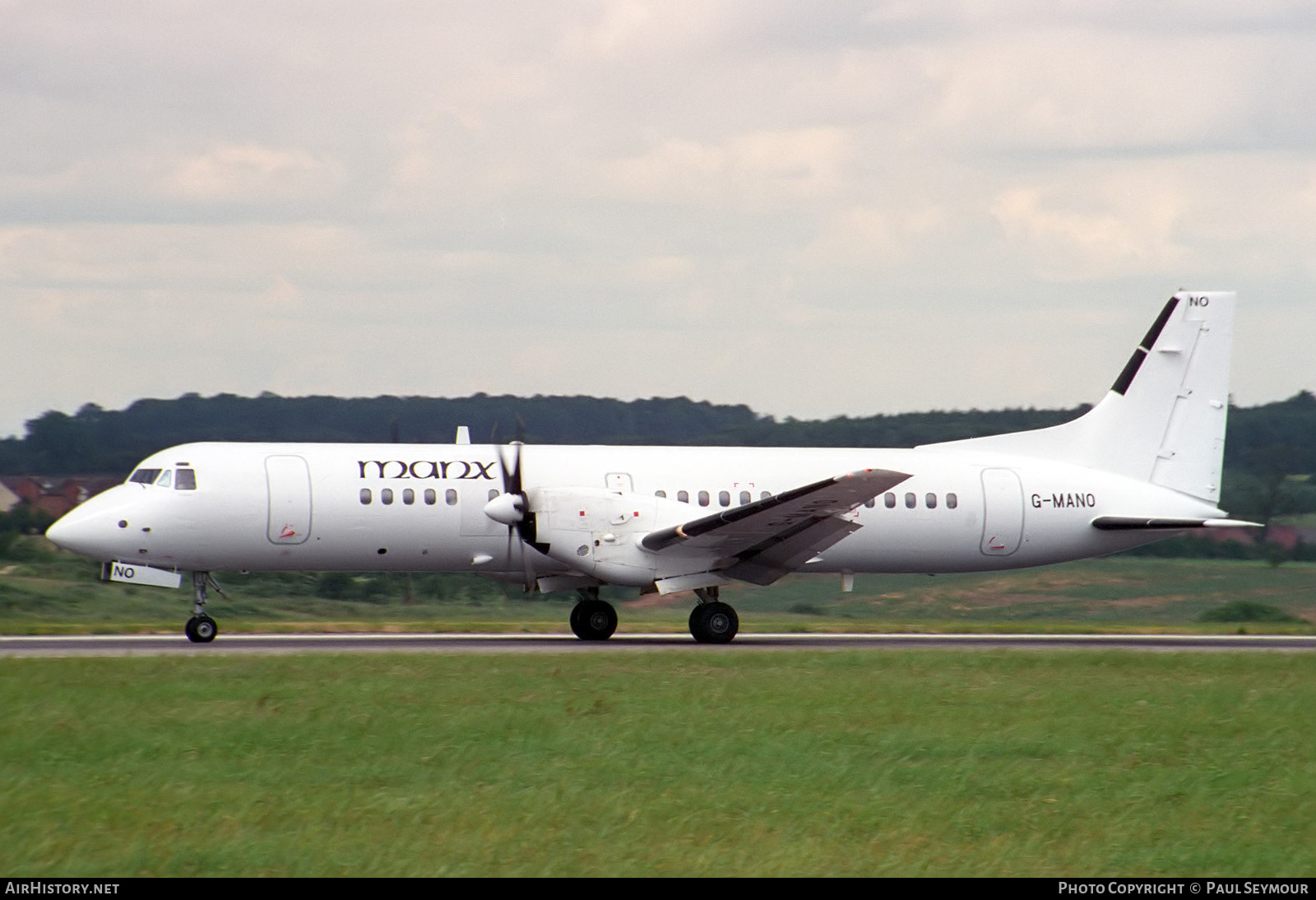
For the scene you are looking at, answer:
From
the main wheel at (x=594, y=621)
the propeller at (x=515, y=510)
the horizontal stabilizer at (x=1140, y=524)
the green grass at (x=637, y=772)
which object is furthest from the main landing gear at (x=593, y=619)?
the horizontal stabilizer at (x=1140, y=524)

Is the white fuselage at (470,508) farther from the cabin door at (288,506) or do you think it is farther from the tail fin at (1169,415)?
the tail fin at (1169,415)

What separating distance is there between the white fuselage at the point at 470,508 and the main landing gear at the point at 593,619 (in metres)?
0.99

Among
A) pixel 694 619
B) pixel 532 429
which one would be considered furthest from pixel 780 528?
pixel 532 429

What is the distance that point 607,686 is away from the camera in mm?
17000

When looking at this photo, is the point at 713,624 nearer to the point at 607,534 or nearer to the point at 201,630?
the point at 607,534

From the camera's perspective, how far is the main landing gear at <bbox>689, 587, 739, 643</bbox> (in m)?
24.1

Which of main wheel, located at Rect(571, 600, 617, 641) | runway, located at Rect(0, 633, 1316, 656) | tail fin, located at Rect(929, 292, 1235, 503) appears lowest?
runway, located at Rect(0, 633, 1316, 656)

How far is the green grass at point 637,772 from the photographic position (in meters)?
9.32

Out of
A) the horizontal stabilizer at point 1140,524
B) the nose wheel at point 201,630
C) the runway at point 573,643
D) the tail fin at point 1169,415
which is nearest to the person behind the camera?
the runway at point 573,643

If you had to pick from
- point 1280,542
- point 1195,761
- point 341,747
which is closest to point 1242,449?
point 1280,542

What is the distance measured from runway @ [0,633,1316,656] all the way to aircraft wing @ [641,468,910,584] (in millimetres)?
1352

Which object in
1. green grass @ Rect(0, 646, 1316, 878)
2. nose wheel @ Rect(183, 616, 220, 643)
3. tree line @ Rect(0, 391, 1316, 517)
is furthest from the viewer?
tree line @ Rect(0, 391, 1316, 517)

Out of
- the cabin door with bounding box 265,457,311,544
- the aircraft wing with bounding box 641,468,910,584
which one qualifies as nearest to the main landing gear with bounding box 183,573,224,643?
the cabin door with bounding box 265,457,311,544

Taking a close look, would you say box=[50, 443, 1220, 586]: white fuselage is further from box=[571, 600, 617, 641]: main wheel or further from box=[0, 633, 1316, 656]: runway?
box=[0, 633, 1316, 656]: runway
